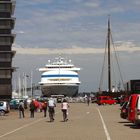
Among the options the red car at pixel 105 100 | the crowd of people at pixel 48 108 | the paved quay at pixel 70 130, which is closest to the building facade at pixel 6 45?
the red car at pixel 105 100

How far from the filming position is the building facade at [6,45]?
105812 mm

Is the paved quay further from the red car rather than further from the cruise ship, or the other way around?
the cruise ship

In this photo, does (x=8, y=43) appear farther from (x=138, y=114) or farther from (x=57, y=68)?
(x=138, y=114)

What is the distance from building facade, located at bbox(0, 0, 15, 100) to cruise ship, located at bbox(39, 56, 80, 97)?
2722cm

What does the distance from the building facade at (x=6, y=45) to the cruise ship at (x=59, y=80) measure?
89.3ft

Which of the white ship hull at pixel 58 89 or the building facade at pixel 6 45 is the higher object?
the building facade at pixel 6 45

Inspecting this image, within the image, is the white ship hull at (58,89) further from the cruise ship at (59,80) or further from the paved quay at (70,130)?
the paved quay at (70,130)

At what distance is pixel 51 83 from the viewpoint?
13362 cm

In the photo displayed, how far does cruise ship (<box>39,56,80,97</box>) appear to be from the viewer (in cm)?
13375

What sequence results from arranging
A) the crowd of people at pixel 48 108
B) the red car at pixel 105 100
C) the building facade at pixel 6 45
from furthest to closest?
the building facade at pixel 6 45
the red car at pixel 105 100
the crowd of people at pixel 48 108

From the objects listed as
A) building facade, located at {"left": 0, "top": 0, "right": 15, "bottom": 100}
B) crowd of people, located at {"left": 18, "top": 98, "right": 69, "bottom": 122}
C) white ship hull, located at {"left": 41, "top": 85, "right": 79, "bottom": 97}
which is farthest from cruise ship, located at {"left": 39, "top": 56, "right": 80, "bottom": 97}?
crowd of people, located at {"left": 18, "top": 98, "right": 69, "bottom": 122}

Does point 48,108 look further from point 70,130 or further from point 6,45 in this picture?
point 6,45

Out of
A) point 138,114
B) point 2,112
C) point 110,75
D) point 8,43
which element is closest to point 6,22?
point 8,43

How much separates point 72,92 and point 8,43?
35.2 metres
